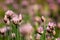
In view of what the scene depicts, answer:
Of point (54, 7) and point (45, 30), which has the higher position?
point (54, 7)

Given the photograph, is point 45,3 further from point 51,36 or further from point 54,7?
point 51,36

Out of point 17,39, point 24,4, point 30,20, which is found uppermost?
point 24,4

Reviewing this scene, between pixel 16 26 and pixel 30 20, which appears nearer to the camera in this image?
pixel 16 26

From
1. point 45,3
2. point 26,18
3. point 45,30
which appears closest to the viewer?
point 45,30

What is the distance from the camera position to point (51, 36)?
1.57 meters

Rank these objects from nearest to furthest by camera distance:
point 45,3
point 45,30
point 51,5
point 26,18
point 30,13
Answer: point 45,30 < point 26,18 < point 30,13 < point 51,5 < point 45,3

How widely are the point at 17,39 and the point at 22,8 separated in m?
1.62

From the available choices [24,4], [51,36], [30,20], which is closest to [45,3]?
[24,4]

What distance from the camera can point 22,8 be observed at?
312 cm

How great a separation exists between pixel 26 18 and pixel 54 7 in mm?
858

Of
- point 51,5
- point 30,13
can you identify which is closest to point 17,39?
point 30,13

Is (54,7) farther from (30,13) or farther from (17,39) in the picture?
(17,39)

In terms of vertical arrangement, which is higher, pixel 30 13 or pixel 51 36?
pixel 30 13

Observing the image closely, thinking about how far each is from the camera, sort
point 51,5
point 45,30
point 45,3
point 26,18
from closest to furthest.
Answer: point 45,30
point 26,18
point 51,5
point 45,3
